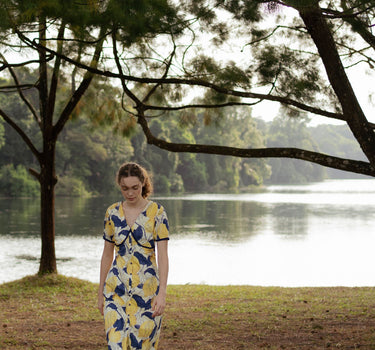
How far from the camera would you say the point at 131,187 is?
2.67m

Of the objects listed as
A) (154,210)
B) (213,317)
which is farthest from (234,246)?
(154,210)

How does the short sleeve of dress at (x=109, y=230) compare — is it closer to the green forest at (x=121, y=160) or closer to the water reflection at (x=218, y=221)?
the green forest at (x=121, y=160)

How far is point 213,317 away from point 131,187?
12.0 feet

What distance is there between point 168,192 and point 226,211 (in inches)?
873

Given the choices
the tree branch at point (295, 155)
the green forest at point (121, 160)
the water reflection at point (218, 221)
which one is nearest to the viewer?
the tree branch at point (295, 155)

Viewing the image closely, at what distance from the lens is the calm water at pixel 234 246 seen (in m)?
13.9

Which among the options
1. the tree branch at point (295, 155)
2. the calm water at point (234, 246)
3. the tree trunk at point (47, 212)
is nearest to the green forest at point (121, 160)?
the tree trunk at point (47, 212)

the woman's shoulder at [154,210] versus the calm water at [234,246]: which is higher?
the woman's shoulder at [154,210]

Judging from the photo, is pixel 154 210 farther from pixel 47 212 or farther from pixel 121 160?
pixel 121 160

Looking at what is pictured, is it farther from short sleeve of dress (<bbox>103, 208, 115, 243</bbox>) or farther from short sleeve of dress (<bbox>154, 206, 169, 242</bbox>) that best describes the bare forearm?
short sleeve of dress (<bbox>103, 208, 115, 243</bbox>)

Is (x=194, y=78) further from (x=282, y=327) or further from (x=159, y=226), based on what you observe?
(x=159, y=226)

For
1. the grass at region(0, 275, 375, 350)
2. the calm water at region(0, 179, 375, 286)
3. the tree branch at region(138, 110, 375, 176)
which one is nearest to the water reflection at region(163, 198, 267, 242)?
the calm water at region(0, 179, 375, 286)

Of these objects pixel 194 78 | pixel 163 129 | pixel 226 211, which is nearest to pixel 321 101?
pixel 194 78

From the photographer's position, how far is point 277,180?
101 metres
